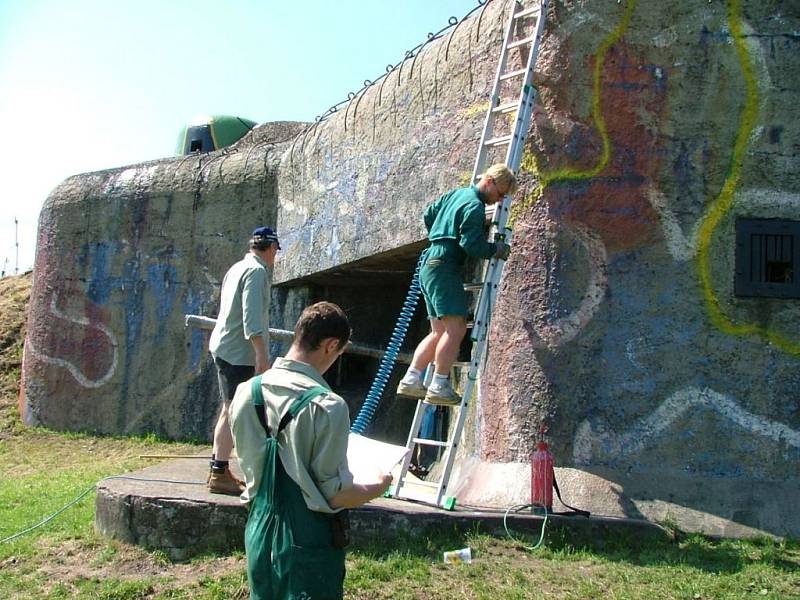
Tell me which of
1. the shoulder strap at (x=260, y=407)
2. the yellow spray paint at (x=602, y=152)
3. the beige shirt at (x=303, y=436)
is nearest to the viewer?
the beige shirt at (x=303, y=436)

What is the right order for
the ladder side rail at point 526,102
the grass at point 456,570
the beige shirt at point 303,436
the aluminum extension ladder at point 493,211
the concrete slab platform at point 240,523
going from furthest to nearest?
the ladder side rail at point 526,102 < the aluminum extension ladder at point 493,211 < the concrete slab platform at point 240,523 < the grass at point 456,570 < the beige shirt at point 303,436

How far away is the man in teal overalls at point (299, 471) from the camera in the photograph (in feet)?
9.87

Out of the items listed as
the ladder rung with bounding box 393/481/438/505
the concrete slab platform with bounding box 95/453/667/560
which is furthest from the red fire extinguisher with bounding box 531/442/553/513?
the ladder rung with bounding box 393/481/438/505

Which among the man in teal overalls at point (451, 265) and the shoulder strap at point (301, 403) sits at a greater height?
the man in teal overalls at point (451, 265)

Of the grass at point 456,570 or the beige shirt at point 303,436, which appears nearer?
the beige shirt at point 303,436

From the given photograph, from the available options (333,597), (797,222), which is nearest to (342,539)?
(333,597)

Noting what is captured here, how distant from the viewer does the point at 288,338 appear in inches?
384

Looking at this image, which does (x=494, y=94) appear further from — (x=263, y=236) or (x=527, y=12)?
(x=263, y=236)

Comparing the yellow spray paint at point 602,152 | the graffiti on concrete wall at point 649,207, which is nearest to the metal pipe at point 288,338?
the yellow spray paint at point 602,152

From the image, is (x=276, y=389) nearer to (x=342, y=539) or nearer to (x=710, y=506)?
(x=342, y=539)

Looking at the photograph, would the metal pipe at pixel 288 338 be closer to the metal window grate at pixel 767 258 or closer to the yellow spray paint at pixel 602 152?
the yellow spray paint at pixel 602 152

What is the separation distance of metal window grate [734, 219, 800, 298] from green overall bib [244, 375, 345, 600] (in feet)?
12.7

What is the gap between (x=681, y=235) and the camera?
20.1 feet

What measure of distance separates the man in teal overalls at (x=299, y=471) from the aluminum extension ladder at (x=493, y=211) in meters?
2.41
